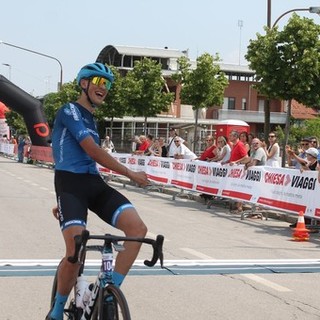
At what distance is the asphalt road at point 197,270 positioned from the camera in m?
6.26

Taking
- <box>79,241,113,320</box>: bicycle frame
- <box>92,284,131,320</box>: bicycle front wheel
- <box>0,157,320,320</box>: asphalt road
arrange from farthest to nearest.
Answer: <box>0,157,320,320</box>: asphalt road < <box>79,241,113,320</box>: bicycle frame < <box>92,284,131,320</box>: bicycle front wheel

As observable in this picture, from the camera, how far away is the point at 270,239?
38.6 feet

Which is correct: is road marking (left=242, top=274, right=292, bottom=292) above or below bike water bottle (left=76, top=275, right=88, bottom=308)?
below

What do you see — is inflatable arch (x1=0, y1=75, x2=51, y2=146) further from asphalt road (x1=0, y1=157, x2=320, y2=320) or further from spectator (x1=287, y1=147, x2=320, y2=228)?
spectator (x1=287, y1=147, x2=320, y2=228)

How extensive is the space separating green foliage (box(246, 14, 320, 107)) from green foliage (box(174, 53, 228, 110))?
15320mm

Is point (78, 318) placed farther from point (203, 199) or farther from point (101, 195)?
point (203, 199)

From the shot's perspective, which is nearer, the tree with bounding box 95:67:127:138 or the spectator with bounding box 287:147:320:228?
the spectator with bounding box 287:147:320:228

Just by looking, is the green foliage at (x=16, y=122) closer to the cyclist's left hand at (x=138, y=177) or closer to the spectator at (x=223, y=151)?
the spectator at (x=223, y=151)

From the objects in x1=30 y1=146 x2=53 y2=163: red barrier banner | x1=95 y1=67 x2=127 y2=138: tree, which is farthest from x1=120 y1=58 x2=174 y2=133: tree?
x1=30 y1=146 x2=53 y2=163: red barrier banner

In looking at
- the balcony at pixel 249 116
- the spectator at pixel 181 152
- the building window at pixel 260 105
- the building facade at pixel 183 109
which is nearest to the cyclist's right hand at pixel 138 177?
the spectator at pixel 181 152

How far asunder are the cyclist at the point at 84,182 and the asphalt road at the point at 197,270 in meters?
1.61

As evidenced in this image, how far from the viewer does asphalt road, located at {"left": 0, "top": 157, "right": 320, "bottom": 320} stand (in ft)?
20.5

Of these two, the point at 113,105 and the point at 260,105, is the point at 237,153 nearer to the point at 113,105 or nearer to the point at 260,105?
the point at 113,105

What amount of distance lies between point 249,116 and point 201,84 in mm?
31020
